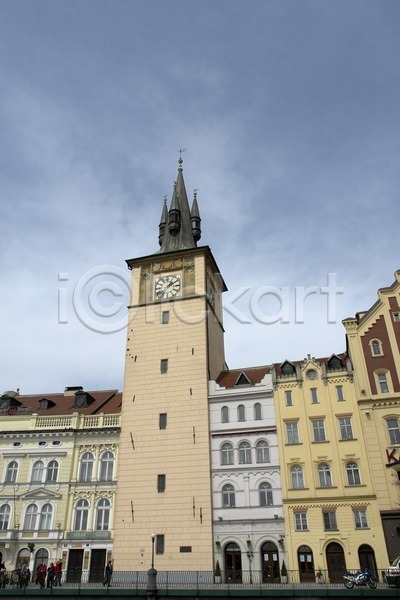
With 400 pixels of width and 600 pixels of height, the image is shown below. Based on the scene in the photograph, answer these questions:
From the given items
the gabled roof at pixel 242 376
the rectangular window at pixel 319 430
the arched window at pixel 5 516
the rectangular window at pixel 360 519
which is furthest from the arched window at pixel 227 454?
the arched window at pixel 5 516

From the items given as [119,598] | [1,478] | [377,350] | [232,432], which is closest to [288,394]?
[232,432]

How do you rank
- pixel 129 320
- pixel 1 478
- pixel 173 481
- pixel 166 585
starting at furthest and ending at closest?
pixel 129 320
pixel 1 478
pixel 173 481
pixel 166 585

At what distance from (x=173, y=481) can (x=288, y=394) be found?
12.8 metres

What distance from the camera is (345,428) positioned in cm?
4006

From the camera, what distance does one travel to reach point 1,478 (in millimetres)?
44844

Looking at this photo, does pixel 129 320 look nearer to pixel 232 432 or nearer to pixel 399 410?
pixel 232 432

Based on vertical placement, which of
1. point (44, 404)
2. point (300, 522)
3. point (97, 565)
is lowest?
point (97, 565)

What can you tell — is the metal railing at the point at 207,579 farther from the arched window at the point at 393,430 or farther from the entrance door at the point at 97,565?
the arched window at the point at 393,430

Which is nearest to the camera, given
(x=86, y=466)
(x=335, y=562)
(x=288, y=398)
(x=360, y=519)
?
(x=335, y=562)

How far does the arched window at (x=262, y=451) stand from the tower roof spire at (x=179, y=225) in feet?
77.7

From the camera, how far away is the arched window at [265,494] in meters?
39.3

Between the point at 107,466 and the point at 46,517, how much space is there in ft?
22.0

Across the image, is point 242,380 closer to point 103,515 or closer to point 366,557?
point 103,515

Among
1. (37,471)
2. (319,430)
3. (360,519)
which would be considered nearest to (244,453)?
(319,430)
